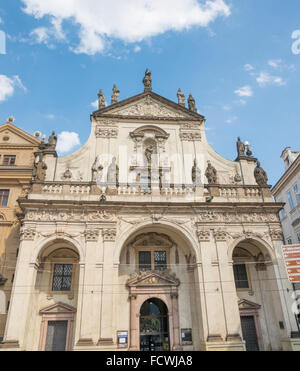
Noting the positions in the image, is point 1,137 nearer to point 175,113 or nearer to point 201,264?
point 175,113

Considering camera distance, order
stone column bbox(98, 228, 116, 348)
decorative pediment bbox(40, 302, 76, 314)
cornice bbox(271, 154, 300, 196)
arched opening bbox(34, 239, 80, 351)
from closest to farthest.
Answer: stone column bbox(98, 228, 116, 348)
arched opening bbox(34, 239, 80, 351)
decorative pediment bbox(40, 302, 76, 314)
cornice bbox(271, 154, 300, 196)

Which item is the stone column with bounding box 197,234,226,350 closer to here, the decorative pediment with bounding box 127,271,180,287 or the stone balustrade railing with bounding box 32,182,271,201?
the decorative pediment with bounding box 127,271,180,287

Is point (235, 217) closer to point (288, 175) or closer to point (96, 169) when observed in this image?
point (96, 169)

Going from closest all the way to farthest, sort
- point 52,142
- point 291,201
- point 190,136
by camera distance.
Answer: point 52,142
point 190,136
point 291,201

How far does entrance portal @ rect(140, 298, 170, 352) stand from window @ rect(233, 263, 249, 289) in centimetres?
477

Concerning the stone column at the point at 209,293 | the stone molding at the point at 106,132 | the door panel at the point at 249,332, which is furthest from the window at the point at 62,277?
the door panel at the point at 249,332

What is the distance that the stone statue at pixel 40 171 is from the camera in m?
17.4

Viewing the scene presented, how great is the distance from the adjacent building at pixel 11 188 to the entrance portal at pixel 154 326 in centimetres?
788

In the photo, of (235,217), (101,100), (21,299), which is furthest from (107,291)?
(101,100)

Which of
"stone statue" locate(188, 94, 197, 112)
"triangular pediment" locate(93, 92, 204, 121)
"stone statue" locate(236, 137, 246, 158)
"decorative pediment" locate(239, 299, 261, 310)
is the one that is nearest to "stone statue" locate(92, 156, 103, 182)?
"triangular pediment" locate(93, 92, 204, 121)

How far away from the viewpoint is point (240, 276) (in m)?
17.8

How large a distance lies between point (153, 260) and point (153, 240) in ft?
4.13

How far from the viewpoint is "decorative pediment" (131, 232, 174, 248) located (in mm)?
17969

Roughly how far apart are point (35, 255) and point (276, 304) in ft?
44.7
